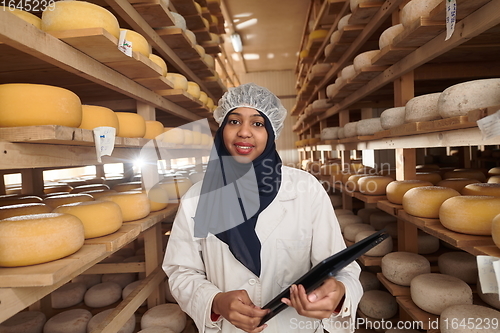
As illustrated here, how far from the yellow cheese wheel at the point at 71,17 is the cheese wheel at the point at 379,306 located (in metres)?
2.39

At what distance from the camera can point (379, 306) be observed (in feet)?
7.30

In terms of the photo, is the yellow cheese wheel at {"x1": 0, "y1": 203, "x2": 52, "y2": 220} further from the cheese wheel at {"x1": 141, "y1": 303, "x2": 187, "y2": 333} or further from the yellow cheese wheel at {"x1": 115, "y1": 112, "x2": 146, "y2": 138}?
the cheese wheel at {"x1": 141, "y1": 303, "x2": 187, "y2": 333}

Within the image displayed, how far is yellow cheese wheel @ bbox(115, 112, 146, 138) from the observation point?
1681 millimetres

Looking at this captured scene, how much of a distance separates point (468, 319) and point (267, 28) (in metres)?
7.49

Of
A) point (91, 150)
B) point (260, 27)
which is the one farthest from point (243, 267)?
point (260, 27)

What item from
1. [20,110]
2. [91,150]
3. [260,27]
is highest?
[260,27]

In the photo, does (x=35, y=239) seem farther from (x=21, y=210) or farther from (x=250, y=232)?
(x=250, y=232)

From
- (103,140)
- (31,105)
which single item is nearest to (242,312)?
(103,140)

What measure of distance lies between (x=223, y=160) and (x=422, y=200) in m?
1.13

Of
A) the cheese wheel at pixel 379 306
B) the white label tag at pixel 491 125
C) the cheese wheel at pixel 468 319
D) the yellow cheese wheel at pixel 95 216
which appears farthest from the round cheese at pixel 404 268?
the yellow cheese wheel at pixel 95 216

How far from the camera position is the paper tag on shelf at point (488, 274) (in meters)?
1.04

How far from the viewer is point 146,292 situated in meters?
1.83

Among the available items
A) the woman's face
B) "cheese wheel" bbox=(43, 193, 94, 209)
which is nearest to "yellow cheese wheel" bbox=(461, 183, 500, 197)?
the woman's face

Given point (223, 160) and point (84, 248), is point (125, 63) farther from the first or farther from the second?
point (84, 248)
